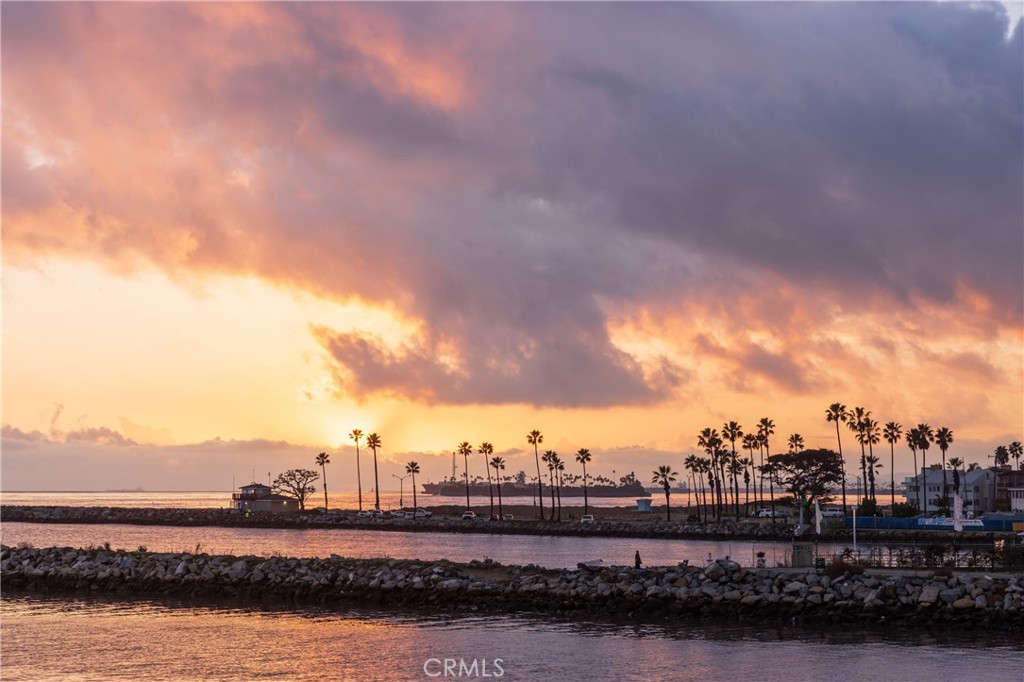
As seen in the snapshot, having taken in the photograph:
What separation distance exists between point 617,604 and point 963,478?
423ft

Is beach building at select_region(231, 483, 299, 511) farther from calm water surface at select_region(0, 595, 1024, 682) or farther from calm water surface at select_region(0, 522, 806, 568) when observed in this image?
calm water surface at select_region(0, 595, 1024, 682)

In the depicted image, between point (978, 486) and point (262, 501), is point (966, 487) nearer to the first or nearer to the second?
point (978, 486)

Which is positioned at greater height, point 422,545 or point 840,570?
point 840,570

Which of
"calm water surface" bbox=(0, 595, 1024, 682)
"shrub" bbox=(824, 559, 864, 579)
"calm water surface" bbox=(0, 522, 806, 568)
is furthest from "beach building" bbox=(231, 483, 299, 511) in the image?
"shrub" bbox=(824, 559, 864, 579)

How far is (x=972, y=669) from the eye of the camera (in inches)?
1353

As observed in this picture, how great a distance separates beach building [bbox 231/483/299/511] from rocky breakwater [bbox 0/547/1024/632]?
118151 mm

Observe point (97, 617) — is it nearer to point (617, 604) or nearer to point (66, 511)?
point (617, 604)

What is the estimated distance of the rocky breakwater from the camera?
4334 cm

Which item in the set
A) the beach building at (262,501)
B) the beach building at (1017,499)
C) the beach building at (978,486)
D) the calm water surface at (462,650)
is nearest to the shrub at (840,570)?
the calm water surface at (462,650)

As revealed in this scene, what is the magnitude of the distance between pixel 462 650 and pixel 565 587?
1166 cm

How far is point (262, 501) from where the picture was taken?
17825cm

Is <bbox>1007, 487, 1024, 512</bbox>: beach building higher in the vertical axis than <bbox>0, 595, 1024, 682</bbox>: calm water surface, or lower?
lower

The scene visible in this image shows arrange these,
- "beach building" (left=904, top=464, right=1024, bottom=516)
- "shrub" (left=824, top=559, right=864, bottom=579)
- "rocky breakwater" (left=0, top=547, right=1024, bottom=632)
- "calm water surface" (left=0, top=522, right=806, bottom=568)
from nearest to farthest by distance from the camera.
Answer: "rocky breakwater" (left=0, top=547, right=1024, bottom=632)
"shrub" (left=824, top=559, right=864, bottom=579)
"calm water surface" (left=0, top=522, right=806, bottom=568)
"beach building" (left=904, top=464, right=1024, bottom=516)

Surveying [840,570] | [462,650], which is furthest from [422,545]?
[462,650]
